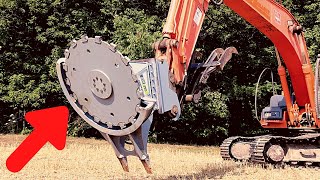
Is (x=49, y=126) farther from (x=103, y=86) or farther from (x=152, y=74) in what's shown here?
(x=152, y=74)

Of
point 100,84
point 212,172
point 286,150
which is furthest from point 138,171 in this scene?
point 286,150

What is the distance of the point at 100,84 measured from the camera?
18.9 feet

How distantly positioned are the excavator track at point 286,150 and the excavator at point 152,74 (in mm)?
29

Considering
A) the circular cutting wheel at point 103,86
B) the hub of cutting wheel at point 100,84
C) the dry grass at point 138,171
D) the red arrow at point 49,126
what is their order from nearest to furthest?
1. the circular cutting wheel at point 103,86
2. the hub of cutting wheel at point 100,84
3. the red arrow at point 49,126
4. the dry grass at point 138,171

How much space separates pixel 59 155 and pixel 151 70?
21.2 feet

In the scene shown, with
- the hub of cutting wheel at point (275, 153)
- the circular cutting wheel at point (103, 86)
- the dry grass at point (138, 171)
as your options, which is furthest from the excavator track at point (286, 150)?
the circular cutting wheel at point (103, 86)

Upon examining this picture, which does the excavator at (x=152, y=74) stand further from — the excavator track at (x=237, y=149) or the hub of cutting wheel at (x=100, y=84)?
the excavator track at (x=237, y=149)

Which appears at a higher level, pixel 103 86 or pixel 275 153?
pixel 103 86

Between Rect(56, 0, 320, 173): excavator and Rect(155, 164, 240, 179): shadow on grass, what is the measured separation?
2.46ft

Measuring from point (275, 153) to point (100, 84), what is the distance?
18.1 feet

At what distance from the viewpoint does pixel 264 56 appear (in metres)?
22.5

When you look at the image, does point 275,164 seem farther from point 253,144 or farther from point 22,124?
point 22,124

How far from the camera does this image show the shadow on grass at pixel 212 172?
819cm

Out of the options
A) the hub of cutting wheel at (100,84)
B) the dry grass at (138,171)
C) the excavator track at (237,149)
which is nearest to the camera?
the hub of cutting wheel at (100,84)
